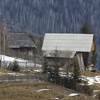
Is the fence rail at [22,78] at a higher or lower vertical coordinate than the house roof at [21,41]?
lower

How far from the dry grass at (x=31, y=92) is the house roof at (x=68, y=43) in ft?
127

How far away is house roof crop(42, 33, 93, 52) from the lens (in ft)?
294

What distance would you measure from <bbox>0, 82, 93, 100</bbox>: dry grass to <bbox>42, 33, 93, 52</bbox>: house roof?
38684 mm

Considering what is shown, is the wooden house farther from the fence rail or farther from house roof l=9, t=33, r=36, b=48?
the fence rail

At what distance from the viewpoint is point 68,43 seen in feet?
301

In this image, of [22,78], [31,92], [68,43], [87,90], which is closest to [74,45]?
[68,43]

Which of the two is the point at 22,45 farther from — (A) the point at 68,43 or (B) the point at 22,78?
(B) the point at 22,78

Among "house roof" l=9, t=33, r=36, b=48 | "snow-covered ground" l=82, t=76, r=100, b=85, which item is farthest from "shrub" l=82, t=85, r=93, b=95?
"house roof" l=9, t=33, r=36, b=48

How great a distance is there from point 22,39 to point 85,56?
14.0 meters

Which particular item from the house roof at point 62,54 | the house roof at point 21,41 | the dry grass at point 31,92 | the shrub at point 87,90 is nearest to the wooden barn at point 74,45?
the house roof at point 62,54

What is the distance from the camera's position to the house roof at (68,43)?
89.7m

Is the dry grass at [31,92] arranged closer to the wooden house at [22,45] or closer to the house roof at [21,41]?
the wooden house at [22,45]

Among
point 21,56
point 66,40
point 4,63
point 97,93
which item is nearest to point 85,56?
point 66,40

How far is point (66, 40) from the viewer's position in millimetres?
92812
